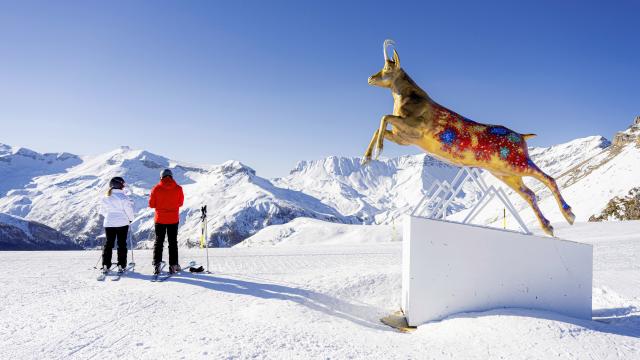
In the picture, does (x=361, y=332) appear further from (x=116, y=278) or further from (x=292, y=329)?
(x=116, y=278)

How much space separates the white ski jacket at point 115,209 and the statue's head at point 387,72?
5.16m

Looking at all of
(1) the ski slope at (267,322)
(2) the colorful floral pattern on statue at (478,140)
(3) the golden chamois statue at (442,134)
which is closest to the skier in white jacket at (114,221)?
(1) the ski slope at (267,322)

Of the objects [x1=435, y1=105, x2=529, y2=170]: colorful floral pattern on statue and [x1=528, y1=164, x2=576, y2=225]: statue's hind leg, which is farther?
[x1=528, y1=164, x2=576, y2=225]: statue's hind leg

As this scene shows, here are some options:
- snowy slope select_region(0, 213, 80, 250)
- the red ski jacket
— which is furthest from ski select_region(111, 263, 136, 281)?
snowy slope select_region(0, 213, 80, 250)

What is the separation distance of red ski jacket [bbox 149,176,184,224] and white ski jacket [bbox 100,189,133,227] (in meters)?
0.78

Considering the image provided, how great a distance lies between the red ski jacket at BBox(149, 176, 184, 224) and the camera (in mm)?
6816

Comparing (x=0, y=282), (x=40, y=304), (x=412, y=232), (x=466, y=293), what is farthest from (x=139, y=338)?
(x=0, y=282)

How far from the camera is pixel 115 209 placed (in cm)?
720

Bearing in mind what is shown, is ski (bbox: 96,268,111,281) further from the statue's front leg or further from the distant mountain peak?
the distant mountain peak

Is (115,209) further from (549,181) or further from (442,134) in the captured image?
(549,181)

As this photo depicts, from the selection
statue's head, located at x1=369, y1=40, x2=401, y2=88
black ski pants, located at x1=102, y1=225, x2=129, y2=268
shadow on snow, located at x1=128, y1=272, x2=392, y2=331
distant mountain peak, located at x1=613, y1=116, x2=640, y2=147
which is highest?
distant mountain peak, located at x1=613, y1=116, x2=640, y2=147

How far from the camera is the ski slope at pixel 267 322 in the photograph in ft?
11.8

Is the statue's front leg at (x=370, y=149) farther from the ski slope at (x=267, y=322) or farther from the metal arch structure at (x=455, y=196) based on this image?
the ski slope at (x=267, y=322)

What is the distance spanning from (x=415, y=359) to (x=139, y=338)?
2.72 meters
